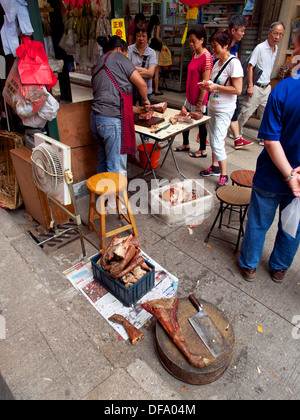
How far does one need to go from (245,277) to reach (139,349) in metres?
1.44

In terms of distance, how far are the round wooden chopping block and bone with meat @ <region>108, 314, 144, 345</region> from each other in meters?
0.18

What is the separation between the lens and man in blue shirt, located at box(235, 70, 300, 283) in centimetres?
235

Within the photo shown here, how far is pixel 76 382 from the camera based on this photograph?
2207 mm

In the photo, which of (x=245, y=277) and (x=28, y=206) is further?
(x=28, y=206)

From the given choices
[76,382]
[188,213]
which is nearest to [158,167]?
[188,213]

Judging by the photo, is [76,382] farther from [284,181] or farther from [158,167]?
[158,167]

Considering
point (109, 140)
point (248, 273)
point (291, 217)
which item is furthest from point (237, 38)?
point (248, 273)

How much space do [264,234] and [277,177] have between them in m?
0.66

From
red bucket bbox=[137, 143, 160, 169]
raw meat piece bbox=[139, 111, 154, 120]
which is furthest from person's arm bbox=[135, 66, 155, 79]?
red bucket bbox=[137, 143, 160, 169]

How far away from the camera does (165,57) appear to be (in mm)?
9078

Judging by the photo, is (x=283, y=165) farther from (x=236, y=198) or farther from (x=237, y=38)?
(x=237, y=38)

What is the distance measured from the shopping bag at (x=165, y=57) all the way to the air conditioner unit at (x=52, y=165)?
7.46 metres

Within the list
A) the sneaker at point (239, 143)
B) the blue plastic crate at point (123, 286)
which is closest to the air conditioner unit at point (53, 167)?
the blue plastic crate at point (123, 286)
